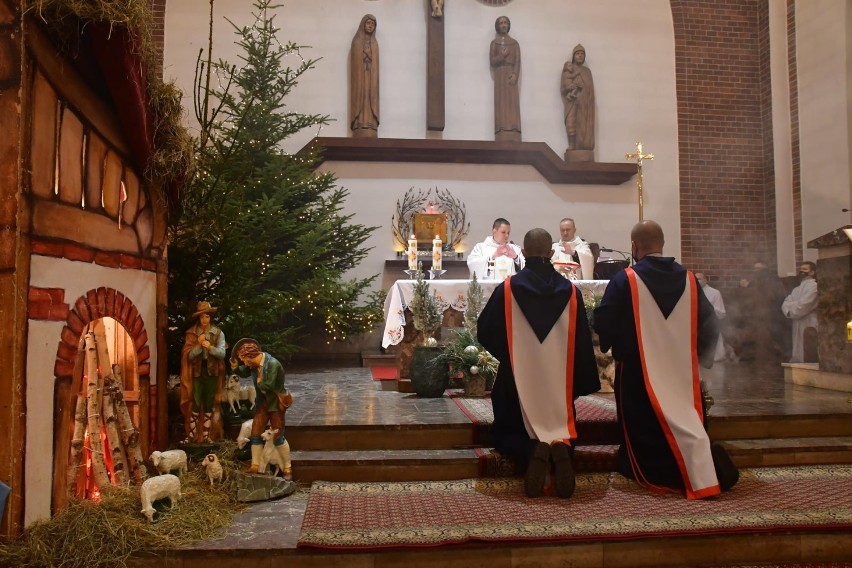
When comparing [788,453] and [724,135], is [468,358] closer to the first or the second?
[788,453]

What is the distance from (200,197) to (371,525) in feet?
9.23

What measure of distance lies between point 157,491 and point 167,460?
1.20ft

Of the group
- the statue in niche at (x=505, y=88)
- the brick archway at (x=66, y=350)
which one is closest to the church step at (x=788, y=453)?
the brick archway at (x=66, y=350)

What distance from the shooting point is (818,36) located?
34.8ft

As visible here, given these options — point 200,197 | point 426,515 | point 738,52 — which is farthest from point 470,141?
point 426,515

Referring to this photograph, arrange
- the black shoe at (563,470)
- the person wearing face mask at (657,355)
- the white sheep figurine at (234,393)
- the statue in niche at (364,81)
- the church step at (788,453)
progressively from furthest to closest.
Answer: the statue in niche at (364,81)
the white sheep figurine at (234,393)
the church step at (788,453)
the person wearing face mask at (657,355)
the black shoe at (563,470)

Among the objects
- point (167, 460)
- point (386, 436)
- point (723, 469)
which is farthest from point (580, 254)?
point (167, 460)

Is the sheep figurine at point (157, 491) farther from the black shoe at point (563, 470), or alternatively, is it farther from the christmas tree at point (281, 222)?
the black shoe at point (563, 470)

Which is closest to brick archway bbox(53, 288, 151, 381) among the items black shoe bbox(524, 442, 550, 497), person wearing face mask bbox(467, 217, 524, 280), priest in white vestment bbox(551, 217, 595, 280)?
black shoe bbox(524, 442, 550, 497)

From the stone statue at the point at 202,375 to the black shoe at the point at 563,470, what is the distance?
2.25 m

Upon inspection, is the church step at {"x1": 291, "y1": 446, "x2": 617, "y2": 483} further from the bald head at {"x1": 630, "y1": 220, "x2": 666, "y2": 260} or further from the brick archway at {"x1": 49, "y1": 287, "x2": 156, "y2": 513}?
the brick archway at {"x1": 49, "y1": 287, "x2": 156, "y2": 513}

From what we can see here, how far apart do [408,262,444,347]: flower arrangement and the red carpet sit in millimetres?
1188

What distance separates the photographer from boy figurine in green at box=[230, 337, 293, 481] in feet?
13.8

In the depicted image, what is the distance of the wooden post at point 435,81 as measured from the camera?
10945 mm
